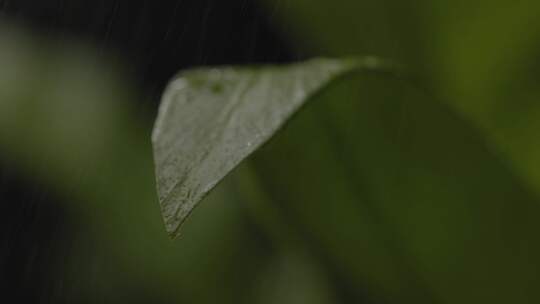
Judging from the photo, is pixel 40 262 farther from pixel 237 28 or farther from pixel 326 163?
pixel 326 163

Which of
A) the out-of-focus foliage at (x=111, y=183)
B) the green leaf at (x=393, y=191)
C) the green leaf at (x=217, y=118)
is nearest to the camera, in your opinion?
the green leaf at (x=217, y=118)

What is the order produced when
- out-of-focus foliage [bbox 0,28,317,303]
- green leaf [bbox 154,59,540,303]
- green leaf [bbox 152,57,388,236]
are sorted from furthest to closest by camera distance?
1. out-of-focus foliage [bbox 0,28,317,303]
2. green leaf [bbox 154,59,540,303]
3. green leaf [bbox 152,57,388,236]

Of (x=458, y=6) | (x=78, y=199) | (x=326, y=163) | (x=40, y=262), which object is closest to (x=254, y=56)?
(x=40, y=262)

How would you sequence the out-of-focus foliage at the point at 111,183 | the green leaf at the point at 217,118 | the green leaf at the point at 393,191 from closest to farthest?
the green leaf at the point at 217,118 → the green leaf at the point at 393,191 → the out-of-focus foliage at the point at 111,183

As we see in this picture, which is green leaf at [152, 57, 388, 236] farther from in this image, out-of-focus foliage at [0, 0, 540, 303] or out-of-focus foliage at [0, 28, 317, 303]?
out-of-focus foliage at [0, 28, 317, 303]

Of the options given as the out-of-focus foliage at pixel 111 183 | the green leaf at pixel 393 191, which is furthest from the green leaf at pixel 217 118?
the out-of-focus foliage at pixel 111 183

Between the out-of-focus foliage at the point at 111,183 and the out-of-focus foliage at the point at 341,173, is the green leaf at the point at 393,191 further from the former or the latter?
the out-of-focus foliage at the point at 111,183

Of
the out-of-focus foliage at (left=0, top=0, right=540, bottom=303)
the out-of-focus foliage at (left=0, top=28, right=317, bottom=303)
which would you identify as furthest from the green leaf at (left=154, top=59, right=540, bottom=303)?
the out-of-focus foliage at (left=0, top=28, right=317, bottom=303)

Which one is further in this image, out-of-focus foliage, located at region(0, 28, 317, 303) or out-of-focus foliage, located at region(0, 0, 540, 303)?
out-of-focus foliage, located at region(0, 28, 317, 303)
